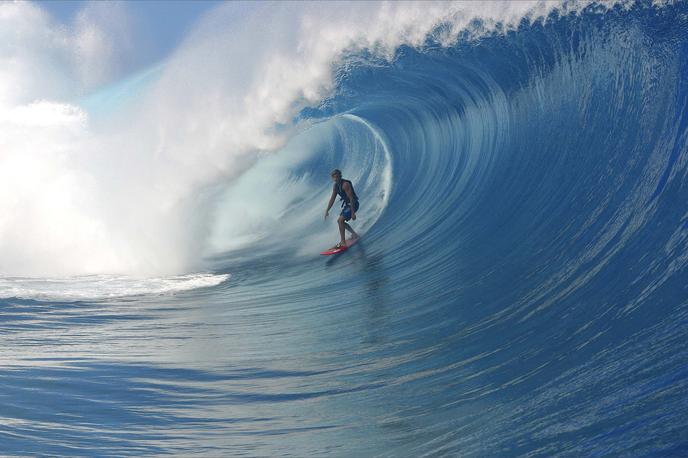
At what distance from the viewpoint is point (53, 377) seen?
4.98 meters

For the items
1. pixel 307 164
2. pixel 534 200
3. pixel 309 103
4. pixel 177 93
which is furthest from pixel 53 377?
pixel 307 164

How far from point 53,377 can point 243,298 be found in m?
3.61

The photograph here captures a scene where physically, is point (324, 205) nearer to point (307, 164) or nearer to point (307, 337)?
point (307, 164)

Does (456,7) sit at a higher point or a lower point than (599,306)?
higher

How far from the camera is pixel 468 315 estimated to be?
19.8 ft

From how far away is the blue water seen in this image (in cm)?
382

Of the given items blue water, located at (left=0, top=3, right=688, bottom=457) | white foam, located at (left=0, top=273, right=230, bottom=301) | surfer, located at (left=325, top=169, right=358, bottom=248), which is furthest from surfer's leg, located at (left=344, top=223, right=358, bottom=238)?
white foam, located at (left=0, top=273, right=230, bottom=301)

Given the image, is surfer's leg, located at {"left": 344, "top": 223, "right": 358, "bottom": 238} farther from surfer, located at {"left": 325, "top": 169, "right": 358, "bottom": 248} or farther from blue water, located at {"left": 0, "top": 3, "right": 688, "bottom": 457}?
blue water, located at {"left": 0, "top": 3, "right": 688, "bottom": 457}

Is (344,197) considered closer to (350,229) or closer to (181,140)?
(350,229)

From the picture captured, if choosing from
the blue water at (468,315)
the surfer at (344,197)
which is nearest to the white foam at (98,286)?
the blue water at (468,315)

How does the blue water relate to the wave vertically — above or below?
below

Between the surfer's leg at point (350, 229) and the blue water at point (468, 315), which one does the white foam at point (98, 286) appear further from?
the surfer's leg at point (350, 229)

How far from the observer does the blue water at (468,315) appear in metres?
3.82

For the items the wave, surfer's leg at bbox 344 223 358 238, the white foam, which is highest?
the wave
